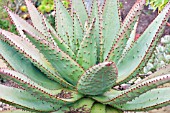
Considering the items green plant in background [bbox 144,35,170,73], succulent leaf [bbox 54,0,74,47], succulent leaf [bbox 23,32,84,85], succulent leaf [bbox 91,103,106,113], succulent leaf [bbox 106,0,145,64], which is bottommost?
succulent leaf [bbox 91,103,106,113]

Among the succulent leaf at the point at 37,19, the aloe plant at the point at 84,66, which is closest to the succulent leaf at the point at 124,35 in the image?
the aloe plant at the point at 84,66

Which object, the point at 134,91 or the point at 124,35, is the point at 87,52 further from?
the point at 134,91

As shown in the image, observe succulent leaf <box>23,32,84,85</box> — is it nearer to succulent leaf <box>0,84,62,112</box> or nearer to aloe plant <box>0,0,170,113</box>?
aloe plant <box>0,0,170,113</box>

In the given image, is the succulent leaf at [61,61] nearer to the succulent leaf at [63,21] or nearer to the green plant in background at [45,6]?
the succulent leaf at [63,21]

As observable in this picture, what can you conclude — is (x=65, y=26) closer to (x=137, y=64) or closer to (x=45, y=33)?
(x=45, y=33)

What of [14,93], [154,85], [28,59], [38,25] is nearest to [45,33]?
[38,25]

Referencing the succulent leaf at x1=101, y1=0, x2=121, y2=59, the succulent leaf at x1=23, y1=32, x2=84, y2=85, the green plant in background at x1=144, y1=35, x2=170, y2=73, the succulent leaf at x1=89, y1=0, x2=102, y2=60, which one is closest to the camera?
the succulent leaf at x1=23, y1=32, x2=84, y2=85

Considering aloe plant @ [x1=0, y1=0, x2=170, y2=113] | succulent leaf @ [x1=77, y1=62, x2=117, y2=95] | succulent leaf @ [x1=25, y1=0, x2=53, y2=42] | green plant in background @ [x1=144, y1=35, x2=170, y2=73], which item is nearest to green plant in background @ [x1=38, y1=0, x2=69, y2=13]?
green plant in background @ [x1=144, y1=35, x2=170, y2=73]
